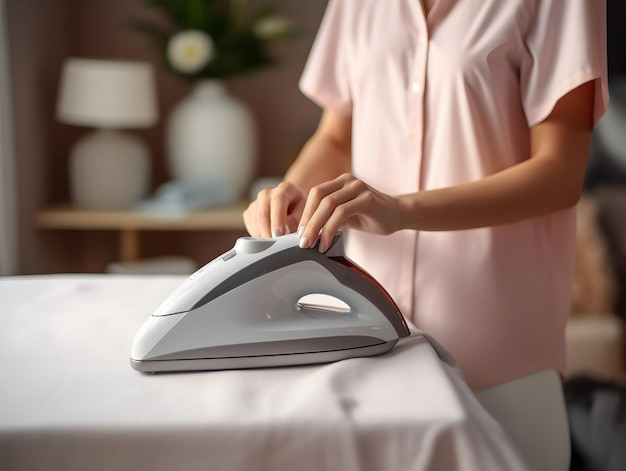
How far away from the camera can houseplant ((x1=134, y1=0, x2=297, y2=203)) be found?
2586mm

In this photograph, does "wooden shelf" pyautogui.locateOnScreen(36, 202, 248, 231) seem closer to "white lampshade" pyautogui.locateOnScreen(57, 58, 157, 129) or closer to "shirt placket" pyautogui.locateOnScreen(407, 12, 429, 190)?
"white lampshade" pyautogui.locateOnScreen(57, 58, 157, 129)

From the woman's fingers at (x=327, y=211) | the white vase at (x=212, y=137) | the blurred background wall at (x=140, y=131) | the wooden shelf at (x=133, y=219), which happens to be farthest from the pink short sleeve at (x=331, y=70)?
the blurred background wall at (x=140, y=131)

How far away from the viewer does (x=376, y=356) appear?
790 millimetres

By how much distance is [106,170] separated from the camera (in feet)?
8.53

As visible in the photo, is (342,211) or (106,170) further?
(106,170)

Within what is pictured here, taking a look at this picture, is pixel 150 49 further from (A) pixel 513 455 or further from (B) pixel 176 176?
(A) pixel 513 455

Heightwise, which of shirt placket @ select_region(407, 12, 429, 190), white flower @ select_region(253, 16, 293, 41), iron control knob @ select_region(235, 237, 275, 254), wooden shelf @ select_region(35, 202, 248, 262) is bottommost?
wooden shelf @ select_region(35, 202, 248, 262)

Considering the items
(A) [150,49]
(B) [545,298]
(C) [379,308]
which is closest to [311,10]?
(A) [150,49]

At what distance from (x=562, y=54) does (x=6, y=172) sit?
1.82 metres

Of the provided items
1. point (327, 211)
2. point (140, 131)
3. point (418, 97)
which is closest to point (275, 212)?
point (327, 211)

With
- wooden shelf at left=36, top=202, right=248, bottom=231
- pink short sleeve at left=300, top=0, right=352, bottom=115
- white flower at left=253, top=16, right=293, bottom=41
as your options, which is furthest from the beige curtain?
pink short sleeve at left=300, top=0, right=352, bottom=115

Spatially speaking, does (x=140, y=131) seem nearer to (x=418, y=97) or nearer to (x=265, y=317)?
(x=418, y=97)

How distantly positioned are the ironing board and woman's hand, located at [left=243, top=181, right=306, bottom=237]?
0.65 ft

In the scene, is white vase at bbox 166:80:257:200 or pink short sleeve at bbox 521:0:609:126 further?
white vase at bbox 166:80:257:200
